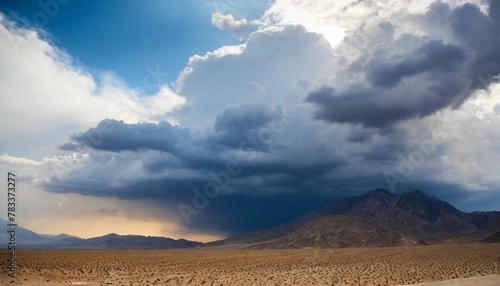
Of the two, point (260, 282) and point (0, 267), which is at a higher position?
point (0, 267)

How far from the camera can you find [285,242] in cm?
15988

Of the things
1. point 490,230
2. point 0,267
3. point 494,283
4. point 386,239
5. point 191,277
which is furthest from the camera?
point 490,230

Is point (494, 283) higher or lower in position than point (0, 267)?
lower

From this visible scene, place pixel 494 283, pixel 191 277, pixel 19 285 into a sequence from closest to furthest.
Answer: pixel 494 283 < pixel 19 285 < pixel 191 277

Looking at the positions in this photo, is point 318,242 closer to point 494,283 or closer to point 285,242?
point 285,242

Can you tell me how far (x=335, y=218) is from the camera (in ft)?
541

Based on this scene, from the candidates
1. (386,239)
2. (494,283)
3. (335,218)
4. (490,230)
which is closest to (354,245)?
(386,239)

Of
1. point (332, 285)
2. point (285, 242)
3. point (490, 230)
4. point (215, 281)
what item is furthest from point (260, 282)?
point (490, 230)

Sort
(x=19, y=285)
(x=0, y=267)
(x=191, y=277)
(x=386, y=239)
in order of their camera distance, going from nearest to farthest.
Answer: (x=19, y=285), (x=0, y=267), (x=191, y=277), (x=386, y=239)

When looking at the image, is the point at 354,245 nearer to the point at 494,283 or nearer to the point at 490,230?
the point at 490,230

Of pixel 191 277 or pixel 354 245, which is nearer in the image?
pixel 191 277

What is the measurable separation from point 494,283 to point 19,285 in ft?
97.9

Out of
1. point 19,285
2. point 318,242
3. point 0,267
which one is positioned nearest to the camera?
point 19,285

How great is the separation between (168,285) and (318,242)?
119655 mm
